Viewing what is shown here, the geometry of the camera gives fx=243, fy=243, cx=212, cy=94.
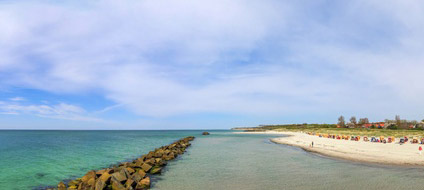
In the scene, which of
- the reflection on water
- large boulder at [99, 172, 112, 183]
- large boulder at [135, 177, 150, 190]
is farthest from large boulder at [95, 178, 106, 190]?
the reflection on water

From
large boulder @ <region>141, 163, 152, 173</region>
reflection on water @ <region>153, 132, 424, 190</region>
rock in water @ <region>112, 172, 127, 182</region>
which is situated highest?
rock in water @ <region>112, 172, 127, 182</region>

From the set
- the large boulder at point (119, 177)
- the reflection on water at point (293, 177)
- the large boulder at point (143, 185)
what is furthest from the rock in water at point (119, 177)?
the reflection on water at point (293, 177)

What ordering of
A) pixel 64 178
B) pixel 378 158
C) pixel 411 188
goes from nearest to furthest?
pixel 411 188
pixel 64 178
pixel 378 158

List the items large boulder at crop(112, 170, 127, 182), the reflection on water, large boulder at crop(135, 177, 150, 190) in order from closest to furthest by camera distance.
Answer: large boulder at crop(112, 170, 127, 182)
large boulder at crop(135, 177, 150, 190)
the reflection on water

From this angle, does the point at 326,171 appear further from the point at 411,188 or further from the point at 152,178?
the point at 152,178

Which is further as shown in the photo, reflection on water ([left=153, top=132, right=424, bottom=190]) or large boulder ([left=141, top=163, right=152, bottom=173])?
large boulder ([left=141, top=163, right=152, bottom=173])

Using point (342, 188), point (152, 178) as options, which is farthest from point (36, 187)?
point (342, 188)

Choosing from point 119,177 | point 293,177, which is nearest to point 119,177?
point 119,177

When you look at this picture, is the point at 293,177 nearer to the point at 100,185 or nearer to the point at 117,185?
the point at 117,185

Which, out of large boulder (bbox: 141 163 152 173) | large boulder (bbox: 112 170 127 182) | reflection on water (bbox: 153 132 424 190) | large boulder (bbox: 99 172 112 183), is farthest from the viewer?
large boulder (bbox: 141 163 152 173)

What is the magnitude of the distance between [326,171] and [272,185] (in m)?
7.82

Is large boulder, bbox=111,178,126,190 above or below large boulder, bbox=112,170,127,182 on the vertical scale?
below

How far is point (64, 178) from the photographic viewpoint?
68.3 ft

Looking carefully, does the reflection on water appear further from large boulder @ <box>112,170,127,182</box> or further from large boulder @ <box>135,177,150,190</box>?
large boulder @ <box>112,170,127,182</box>
